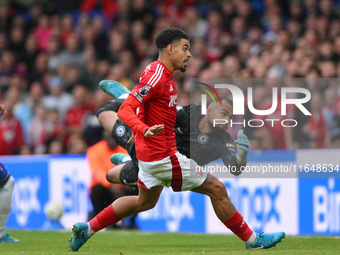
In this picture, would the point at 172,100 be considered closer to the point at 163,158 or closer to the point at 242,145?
the point at 163,158

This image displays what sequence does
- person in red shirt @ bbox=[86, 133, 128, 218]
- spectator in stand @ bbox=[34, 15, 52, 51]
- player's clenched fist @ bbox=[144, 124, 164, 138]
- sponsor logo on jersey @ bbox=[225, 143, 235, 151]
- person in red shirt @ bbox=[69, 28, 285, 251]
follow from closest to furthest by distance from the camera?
1. player's clenched fist @ bbox=[144, 124, 164, 138]
2. person in red shirt @ bbox=[69, 28, 285, 251]
3. sponsor logo on jersey @ bbox=[225, 143, 235, 151]
4. person in red shirt @ bbox=[86, 133, 128, 218]
5. spectator in stand @ bbox=[34, 15, 52, 51]

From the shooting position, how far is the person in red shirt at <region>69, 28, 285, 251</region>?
21.1 feet

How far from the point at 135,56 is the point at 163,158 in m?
7.82

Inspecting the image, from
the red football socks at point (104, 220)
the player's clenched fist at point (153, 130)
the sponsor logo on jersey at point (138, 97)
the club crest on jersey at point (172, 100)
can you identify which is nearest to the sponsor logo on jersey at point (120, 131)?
the red football socks at point (104, 220)

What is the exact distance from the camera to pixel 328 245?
7574 mm

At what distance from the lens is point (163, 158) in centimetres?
653

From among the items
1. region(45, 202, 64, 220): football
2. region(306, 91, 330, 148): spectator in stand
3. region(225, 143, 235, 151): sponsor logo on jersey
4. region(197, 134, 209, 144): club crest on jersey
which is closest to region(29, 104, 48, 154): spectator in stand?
region(45, 202, 64, 220): football

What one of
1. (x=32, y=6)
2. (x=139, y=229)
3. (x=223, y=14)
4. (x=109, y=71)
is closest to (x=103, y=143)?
(x=139, y=229)

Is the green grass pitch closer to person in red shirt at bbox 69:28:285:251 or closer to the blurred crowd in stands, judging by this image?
person in red shirt at bbox 69:28:285:251

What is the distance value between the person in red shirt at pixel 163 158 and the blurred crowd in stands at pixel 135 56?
336 cm

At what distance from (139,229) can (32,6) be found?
798cm

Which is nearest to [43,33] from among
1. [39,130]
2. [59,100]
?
[59,100]

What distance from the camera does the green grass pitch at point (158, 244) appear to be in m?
6.90

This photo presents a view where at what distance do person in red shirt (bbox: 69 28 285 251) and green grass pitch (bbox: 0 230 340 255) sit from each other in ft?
0.88
